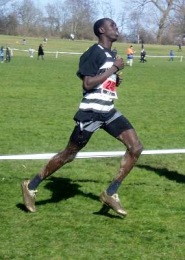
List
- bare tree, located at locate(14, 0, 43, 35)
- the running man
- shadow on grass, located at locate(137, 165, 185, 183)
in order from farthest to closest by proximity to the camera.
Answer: bare tree, located at locate(14, 0, 43, 35) → shadow on grass, located at locate(137, 165, 185, 183) → the running man

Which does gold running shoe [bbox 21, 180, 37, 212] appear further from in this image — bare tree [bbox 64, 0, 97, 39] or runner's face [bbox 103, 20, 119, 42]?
bare tree [bbox 64, 0, 97, 39]

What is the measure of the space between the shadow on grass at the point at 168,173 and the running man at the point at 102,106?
1.96 m

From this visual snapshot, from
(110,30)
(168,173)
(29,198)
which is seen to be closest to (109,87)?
(110,30)

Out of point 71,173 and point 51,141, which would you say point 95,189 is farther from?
point 51,141

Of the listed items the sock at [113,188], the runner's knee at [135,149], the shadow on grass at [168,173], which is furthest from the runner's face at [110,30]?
the shadow on grass at [168,173]

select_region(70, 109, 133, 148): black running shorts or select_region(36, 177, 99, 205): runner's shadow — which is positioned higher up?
select_region(70, 109, 133, 148): black running shorts

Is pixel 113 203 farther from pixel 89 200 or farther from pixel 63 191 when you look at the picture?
A: pixel 63 191

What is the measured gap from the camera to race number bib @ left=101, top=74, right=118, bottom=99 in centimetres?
564

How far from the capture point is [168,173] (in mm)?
7977

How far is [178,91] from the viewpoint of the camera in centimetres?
2234

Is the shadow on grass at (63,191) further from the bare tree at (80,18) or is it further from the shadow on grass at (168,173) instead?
the bare tree at (80,18)

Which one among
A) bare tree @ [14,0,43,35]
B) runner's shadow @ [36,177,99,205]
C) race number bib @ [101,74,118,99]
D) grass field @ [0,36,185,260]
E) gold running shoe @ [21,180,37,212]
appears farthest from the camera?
bare tree @ [14,0,43,35]

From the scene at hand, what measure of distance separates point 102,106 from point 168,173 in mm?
2616

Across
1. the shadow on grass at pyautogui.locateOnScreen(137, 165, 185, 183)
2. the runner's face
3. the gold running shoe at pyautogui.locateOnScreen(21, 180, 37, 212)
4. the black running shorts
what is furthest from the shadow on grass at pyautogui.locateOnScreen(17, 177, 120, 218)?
the runner's face
